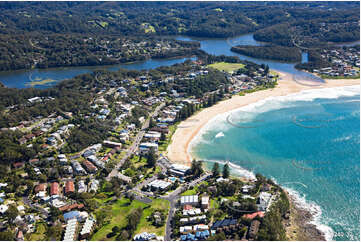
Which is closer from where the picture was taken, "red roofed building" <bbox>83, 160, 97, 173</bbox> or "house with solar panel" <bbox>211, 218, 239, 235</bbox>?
"house with solar panel" <bbox>211, 218, 239, 235</bbox>

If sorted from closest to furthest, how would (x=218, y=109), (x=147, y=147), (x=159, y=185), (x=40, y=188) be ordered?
(x=40, y=188), (x=159, y=185), (x=147, y=147), (x=218, y=109)

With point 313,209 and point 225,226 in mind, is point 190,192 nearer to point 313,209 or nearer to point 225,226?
point 225,226

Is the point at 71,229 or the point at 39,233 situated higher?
the point at 71,229

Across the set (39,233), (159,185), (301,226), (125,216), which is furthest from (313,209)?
(39,233)

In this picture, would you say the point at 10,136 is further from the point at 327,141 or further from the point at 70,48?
the point at 70,48

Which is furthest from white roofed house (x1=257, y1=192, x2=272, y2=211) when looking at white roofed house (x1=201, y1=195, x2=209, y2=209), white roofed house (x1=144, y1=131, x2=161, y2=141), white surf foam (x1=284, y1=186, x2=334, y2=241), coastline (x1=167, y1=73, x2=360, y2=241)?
white roofed house (x1=144, y1=131, x2=161, y2=141)

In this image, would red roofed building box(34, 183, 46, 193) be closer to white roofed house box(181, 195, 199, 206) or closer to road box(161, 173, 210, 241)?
road box(161, 173, 210, 241)

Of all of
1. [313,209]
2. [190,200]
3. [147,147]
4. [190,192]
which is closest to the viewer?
[190,200]

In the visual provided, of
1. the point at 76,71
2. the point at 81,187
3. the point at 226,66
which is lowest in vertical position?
the point at 81,187
